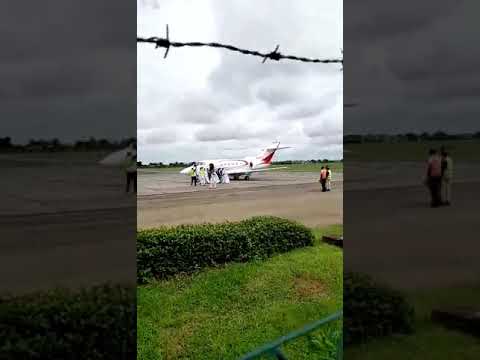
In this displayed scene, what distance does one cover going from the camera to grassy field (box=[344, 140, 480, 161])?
4.41 ft

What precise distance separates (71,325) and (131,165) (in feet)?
2.45

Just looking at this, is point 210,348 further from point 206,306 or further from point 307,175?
point 307,175

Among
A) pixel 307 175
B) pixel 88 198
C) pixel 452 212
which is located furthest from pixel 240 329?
pixel 307 175

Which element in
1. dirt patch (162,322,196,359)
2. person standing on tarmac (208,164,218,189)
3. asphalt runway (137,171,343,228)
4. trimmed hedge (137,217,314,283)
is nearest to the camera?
dirt patch (162,322,196,359)

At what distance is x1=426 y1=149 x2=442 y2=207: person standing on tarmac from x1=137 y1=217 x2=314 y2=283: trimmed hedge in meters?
3.02

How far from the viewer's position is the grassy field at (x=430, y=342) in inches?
58.2

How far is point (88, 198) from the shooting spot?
5.49ft

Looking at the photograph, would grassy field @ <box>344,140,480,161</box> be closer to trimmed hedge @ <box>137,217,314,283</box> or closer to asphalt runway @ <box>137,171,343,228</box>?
trimmed hedge @ <box>137,217,314,283</box>

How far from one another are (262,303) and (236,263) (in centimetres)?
68

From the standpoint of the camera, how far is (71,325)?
1.72m

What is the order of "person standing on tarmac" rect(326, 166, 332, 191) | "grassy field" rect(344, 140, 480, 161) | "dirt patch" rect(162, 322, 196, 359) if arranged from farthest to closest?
"person standing on tarmac" rect(326, 166, 332, 191), "dirt patch" rect(162, 322, 196, 359), "grassy field" rect(344, 140, 480, 161)

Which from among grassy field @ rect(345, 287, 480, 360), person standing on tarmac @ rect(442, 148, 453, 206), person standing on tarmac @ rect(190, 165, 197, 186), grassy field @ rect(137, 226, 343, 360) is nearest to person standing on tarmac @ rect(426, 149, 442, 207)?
person standing on tarmac @ rect(442, 148, 453, 206)

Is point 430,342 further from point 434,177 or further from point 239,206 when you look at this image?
point 239,206

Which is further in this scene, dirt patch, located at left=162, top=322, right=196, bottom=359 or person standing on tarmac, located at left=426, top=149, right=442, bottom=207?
dirt patch, located at left=162, top=322, right=196, bottom=359
